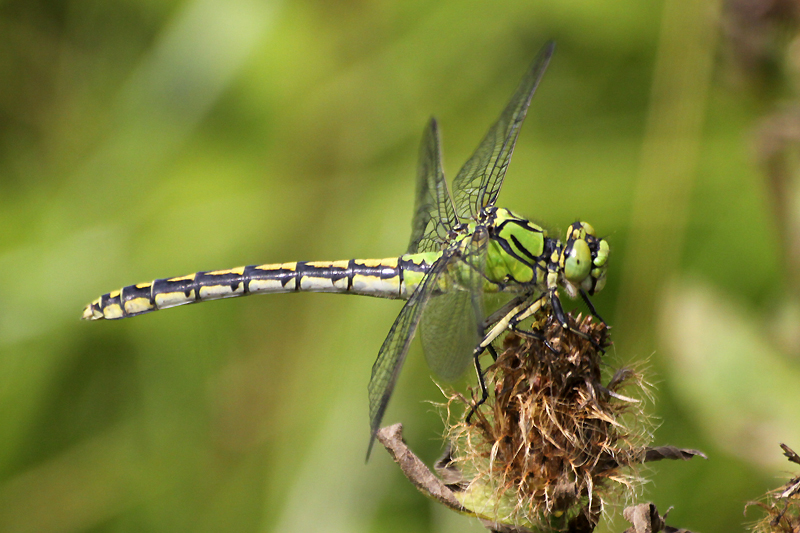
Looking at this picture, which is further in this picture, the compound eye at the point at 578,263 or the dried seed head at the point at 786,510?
the compound eye at the point at 578,263

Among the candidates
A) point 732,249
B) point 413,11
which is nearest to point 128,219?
point 413,11

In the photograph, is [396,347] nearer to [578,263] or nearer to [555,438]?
[555,438]

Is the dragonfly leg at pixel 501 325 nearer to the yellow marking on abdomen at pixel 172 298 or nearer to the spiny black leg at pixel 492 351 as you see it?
the spiny black leg at pixel 492 351

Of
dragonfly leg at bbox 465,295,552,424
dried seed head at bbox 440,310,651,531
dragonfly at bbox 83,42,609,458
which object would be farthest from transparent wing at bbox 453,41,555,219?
dried seed head at bbox 440,310,651,531

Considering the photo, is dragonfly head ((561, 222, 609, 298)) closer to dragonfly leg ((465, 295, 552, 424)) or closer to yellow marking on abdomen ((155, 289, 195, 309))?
dragonfly leg ((465, 295, 552, 424))

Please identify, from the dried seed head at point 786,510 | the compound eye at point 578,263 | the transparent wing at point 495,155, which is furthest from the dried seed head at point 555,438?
the transparent wing at point 495,155

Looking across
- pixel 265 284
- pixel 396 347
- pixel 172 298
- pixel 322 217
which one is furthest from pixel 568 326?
pixel 322 217
